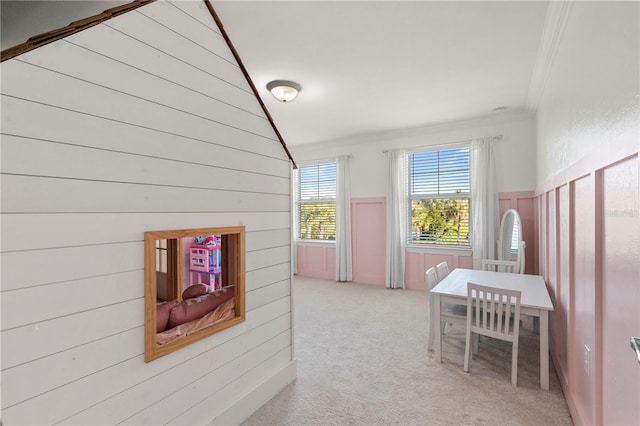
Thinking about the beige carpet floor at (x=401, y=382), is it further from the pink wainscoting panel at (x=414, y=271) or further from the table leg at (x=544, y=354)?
the pink wainscoting panel at (x=414, y=271)

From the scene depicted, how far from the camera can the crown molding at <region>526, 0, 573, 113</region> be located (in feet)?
6.86

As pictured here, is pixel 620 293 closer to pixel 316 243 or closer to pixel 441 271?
pixel 441 271

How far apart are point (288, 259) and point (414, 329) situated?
75.9 inches

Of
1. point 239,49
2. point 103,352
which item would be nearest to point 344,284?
point 239,49

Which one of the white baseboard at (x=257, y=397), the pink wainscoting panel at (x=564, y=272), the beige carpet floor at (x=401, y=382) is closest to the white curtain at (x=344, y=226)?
the beige carpet floor at (x=401, y=382)

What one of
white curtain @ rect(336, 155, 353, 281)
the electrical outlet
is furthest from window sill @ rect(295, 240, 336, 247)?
the electrical outlet

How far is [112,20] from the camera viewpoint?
50.6 inches

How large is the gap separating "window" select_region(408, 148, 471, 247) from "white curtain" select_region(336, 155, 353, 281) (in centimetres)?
116

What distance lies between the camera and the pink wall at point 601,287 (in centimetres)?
112

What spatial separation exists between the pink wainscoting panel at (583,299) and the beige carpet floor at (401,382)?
335 mm

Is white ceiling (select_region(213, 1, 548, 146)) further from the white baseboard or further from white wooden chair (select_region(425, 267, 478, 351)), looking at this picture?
the white baseboard

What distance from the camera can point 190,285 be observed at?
221 centimetres

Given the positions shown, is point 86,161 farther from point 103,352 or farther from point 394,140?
point 394,140

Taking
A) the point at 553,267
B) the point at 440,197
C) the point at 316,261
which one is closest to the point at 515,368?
the point at 553,267
